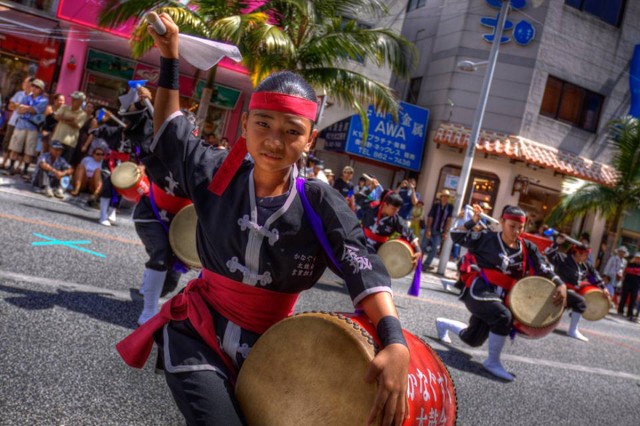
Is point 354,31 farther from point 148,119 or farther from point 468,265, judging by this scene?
point 148,119

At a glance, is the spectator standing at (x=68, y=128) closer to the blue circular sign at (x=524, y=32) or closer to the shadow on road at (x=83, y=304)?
the shadow on road at (x=83, y=304)

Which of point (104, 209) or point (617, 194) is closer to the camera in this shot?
point (104, 209)

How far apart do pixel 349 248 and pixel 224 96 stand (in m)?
16.0

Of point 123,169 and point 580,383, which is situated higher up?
point 123,169

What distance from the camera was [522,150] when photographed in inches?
727

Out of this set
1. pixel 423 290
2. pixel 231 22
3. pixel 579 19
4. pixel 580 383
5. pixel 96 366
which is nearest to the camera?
pixel 96 366

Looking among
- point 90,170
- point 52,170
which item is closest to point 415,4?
point 90,170

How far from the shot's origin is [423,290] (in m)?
10.7

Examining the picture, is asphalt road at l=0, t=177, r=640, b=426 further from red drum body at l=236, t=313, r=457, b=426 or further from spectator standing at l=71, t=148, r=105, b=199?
red drum body at l=236, t=313, r=457, b=426

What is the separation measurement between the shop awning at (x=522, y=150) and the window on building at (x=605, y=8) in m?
5.21

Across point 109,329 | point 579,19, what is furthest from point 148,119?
point 579,19

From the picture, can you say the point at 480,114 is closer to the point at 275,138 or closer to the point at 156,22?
the point at 275,138

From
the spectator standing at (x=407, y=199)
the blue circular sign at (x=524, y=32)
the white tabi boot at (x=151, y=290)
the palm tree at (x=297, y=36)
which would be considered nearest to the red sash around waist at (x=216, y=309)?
the white tabi boot at (x=151, y=290)

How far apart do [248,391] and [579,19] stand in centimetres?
2165
